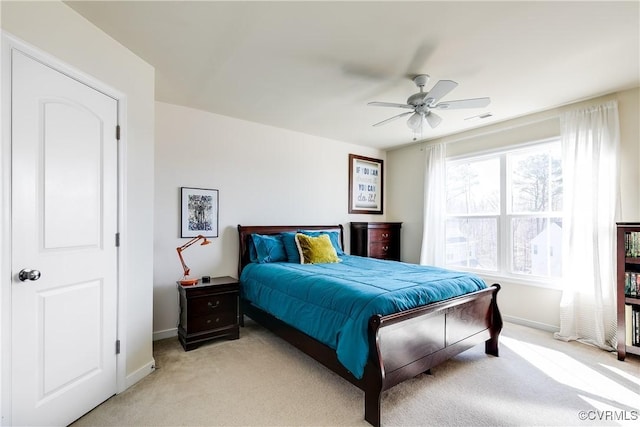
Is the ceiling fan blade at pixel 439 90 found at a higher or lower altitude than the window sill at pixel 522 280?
higher

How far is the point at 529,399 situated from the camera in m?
2.11

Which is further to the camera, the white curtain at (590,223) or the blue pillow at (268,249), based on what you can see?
the blue pillow at (268,249)

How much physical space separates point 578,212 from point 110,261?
4.48m

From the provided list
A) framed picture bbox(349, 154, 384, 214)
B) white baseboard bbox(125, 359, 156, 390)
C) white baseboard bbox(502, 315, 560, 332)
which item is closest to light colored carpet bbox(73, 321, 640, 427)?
white baseboard bbox(125, 359, 156, 390)

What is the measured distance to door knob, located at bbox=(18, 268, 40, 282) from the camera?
1566 millimetres

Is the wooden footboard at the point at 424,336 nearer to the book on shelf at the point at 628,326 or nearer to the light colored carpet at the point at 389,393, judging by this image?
the light colored carpet at the point at 389,393

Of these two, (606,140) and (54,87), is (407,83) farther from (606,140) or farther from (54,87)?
(54,87)

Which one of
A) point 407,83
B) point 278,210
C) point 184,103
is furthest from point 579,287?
point 184,103

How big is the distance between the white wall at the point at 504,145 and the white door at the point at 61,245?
430cm

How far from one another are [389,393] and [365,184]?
363 cm

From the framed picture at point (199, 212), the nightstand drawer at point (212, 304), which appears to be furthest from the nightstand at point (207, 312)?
the framed picture at point (199, 212)

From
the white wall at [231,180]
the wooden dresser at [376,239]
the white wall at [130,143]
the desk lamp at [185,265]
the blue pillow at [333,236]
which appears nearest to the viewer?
the white wall at [130,143]

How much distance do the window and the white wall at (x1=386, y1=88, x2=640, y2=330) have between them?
0.64 ft

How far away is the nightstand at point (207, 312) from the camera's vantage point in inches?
115
